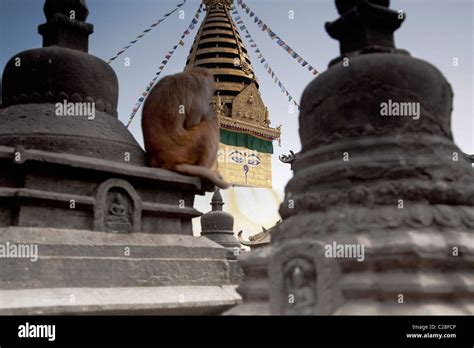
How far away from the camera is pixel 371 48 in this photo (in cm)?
314

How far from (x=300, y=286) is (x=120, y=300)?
2.18 m

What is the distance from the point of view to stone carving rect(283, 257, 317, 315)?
250 cm

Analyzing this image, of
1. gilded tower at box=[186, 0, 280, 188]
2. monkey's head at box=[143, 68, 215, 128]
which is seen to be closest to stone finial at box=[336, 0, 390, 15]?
monkey's head at box=[143, 68, 215, 128]

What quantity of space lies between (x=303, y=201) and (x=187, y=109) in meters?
2.84

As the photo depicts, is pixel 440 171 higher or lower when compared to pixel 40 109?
lower

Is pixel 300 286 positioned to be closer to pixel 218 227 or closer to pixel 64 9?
pixel 64 9

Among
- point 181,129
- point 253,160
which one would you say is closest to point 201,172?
point 181,129

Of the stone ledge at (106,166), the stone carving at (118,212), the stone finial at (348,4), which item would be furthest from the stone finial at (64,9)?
the stone finial at (348,4)

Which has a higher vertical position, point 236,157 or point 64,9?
point 236,157

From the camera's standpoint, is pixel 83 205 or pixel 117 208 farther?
pixel 117 208

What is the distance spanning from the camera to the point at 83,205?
4.59 m
